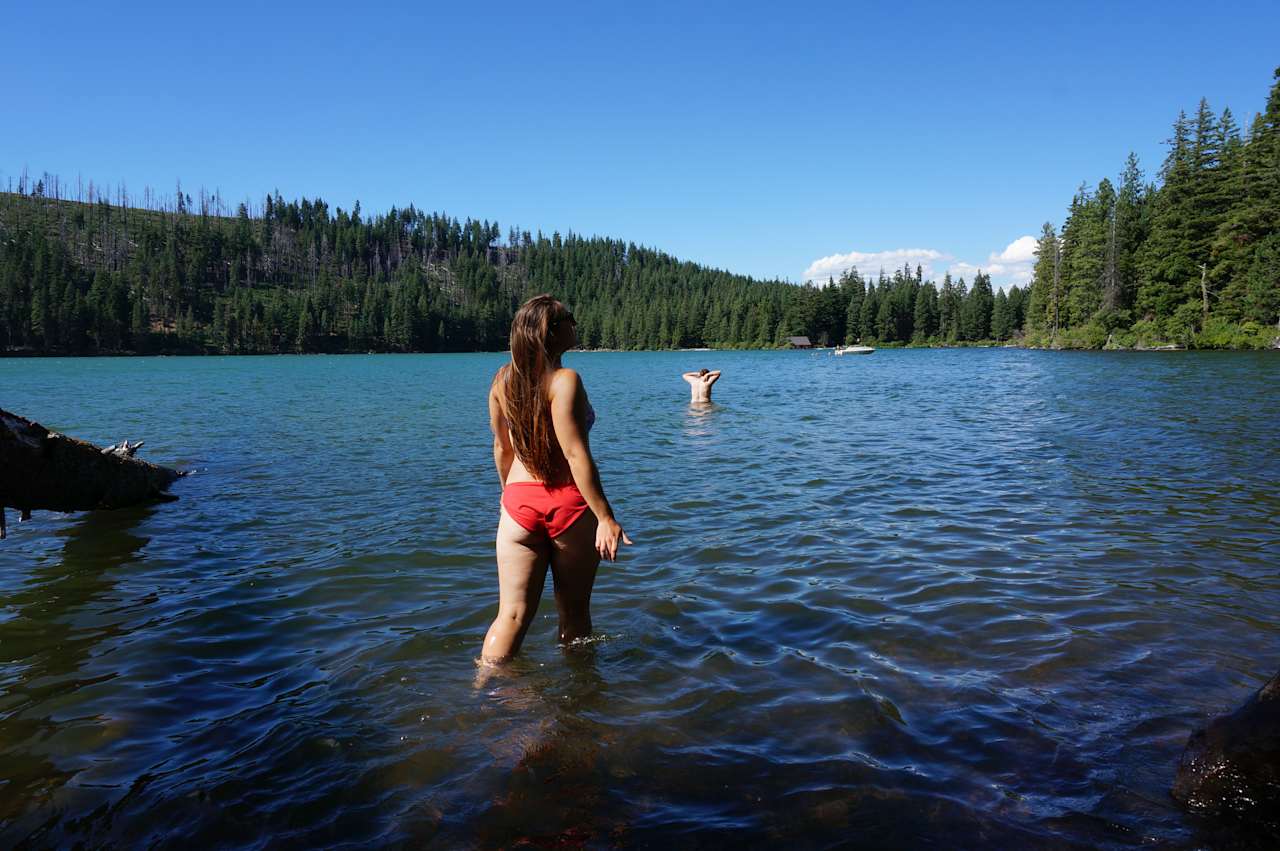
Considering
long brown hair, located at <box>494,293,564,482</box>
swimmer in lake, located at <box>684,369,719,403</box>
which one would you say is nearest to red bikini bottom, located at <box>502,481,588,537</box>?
long brown hair, located at <box>494,293,564,482</box>

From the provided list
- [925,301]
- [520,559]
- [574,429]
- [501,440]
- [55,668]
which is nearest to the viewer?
[574,429]

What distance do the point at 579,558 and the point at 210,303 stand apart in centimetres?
21149

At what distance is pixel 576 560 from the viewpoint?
5.31 meters

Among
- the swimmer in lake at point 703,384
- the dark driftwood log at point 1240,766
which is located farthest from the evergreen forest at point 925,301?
the dark driftwood log at point 1240,766

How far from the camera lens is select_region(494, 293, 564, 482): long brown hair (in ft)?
15.9

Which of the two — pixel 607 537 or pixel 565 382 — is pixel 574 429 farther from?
pixel 607 537

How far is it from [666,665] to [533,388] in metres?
2.68

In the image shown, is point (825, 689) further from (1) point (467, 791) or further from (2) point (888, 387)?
(2) point (888, 387)

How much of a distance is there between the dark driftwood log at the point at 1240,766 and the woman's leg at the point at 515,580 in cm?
398

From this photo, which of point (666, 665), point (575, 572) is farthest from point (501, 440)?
point (666, 665)

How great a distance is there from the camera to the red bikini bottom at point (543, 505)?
16.5 feet

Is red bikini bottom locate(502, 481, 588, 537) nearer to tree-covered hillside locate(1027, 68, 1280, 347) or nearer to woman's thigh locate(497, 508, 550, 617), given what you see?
woman's thigh locate(497, 508, 550, 617)

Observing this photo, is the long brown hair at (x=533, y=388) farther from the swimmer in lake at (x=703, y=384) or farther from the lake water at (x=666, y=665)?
the swimmer in lake at (x=703, y=384)

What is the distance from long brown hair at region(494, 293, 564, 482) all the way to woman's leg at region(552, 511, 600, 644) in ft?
1.59
